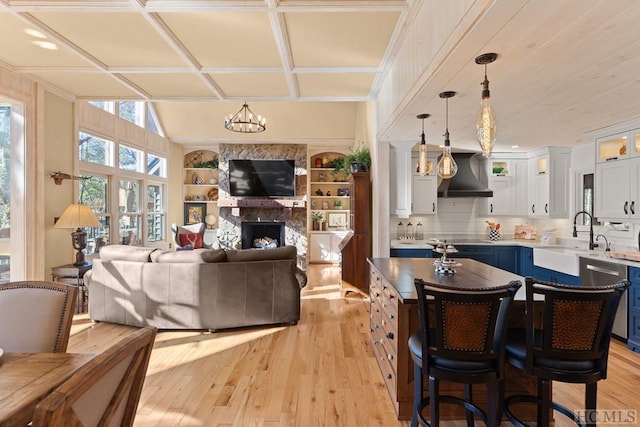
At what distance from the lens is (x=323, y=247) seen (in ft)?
27.6

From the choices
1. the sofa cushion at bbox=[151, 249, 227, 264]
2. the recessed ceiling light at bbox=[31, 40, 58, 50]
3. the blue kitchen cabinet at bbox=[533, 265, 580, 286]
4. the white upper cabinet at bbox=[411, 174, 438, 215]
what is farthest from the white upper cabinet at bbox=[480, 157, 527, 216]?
the recessed ceiling light at bbox=[31, 40, 58, 50]

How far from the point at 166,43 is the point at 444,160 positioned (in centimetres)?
269

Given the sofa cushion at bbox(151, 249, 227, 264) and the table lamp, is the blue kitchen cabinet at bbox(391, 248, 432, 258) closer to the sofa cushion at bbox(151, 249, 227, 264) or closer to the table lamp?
the sofa cushion at bbox(151, 249, 227, 264)

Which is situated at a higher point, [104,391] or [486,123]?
[486,123]

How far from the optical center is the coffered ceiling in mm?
1887

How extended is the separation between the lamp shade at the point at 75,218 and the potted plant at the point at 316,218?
16.4 feet

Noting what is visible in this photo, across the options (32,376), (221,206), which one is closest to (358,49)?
(32,376)

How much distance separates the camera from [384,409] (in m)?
2.25

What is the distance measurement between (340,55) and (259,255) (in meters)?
2.23

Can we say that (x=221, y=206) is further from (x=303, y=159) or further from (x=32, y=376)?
(x=32, y=376)

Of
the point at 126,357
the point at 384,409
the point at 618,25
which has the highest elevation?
the point at 618,25

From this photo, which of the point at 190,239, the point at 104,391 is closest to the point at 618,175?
the point at 104,391

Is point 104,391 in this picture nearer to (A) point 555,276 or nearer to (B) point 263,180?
(A) point 555,276

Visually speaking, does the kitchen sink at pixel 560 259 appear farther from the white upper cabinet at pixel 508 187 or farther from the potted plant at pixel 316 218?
the potted plant at pixel 316 218
